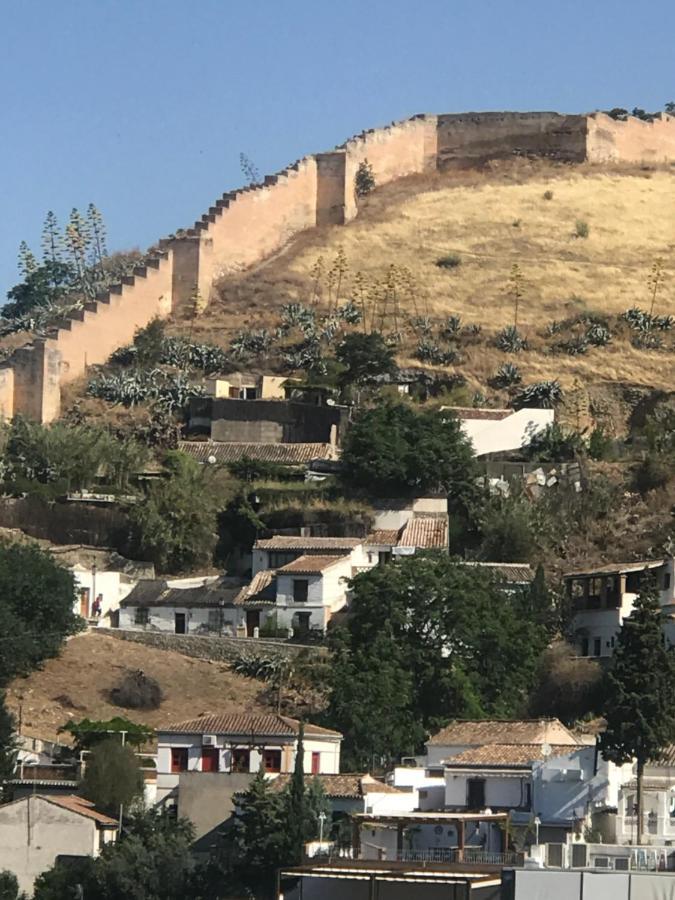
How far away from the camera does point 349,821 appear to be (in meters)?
48.8

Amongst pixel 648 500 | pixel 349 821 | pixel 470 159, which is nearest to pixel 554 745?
pixel 349 821

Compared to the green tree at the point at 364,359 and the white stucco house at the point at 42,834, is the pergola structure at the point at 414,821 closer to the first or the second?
the white stucco house at the point at 42,834

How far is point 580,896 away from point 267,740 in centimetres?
1539

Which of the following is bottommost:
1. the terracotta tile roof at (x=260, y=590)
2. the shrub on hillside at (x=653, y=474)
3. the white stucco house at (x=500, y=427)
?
the terracotta tile roof at (x=260, y=590)

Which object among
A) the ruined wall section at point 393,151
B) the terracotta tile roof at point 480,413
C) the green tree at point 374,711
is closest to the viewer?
the green tree at point 374,711

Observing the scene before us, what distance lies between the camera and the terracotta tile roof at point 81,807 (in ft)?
166

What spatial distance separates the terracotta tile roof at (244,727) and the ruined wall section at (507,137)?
150 feet

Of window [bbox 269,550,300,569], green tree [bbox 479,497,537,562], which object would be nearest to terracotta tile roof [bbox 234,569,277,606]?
window [bbox 269,550,300,569]

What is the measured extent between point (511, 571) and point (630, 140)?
1473 inches

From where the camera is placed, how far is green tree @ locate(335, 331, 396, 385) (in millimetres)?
78188

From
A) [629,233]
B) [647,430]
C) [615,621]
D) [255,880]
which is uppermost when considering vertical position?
[629,233]

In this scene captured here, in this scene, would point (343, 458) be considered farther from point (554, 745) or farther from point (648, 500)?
point (554, 745)

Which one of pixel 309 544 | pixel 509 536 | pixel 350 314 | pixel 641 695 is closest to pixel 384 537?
pixel 309 544

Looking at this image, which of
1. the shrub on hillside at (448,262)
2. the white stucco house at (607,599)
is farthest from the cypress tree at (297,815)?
the shrub on hillside at (448,262)
